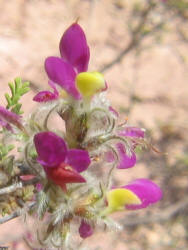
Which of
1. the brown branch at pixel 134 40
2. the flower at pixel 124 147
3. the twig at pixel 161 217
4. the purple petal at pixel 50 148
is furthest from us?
the twig at pixel 161 217

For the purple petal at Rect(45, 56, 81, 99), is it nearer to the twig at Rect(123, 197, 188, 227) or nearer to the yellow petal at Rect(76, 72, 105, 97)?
the yellow petal at Rect(76, 72, 105, 97)

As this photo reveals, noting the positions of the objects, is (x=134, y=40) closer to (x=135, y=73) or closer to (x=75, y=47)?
(x=135, y=73)

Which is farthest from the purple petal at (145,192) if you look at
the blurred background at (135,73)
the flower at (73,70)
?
the blurred background at (135,73)

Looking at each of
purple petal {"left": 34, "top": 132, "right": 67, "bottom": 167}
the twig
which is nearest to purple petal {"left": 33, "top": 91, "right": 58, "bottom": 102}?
purple petal {"left": 34, "top": 132, "right": 67, "bottom": 167}

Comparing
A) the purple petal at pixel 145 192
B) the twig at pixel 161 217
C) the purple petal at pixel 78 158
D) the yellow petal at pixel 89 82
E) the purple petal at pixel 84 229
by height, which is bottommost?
the twig at pixel 161 217

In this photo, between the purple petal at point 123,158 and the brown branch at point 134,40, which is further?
the brown branch at point 134,40

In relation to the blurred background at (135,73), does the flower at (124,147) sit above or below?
above

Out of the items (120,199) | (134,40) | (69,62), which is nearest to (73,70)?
(69,62)

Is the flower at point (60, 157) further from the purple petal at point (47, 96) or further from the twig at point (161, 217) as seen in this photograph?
the twig at point (161, 217)

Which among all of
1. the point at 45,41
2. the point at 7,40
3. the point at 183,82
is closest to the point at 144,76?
→ the point at 183,82
